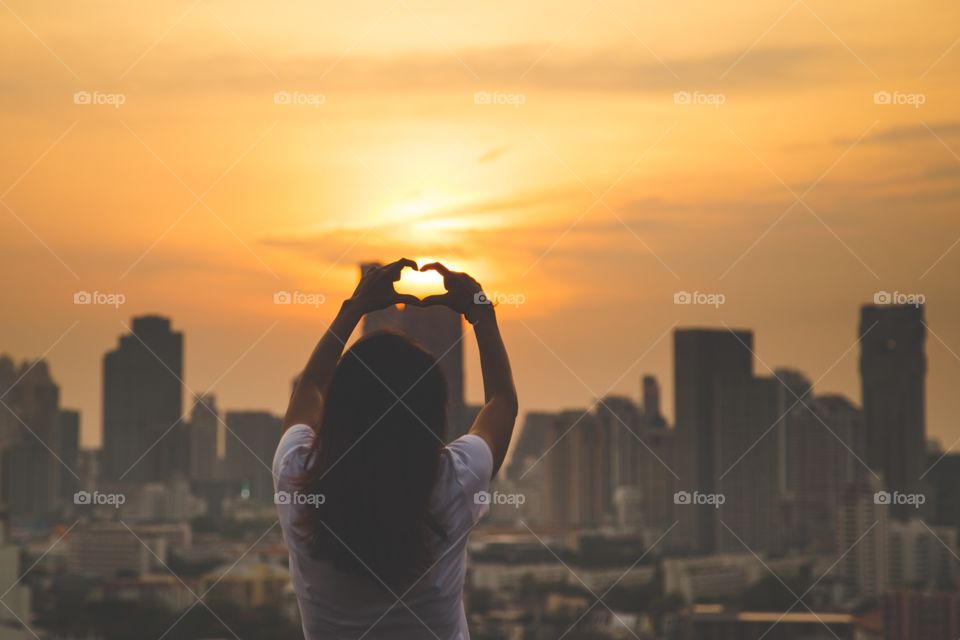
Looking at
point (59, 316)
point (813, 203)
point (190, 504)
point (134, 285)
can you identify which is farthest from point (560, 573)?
point (59, 316)

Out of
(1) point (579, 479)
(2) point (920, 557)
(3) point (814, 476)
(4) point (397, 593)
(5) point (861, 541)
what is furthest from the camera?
(3) point (814, 476)

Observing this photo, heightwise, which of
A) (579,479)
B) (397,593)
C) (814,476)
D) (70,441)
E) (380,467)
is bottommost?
(397,593)

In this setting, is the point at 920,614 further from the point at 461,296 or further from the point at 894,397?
the point at 461,296

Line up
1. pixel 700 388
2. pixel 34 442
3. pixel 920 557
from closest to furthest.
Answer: pixel 34 442
pixel 920 557
pixel 700 388

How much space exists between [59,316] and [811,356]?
744 centimetres

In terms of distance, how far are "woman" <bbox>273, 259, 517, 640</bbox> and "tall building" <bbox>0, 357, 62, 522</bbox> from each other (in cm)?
705

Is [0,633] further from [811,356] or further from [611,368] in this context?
[811,356]

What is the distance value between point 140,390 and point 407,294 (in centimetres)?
828

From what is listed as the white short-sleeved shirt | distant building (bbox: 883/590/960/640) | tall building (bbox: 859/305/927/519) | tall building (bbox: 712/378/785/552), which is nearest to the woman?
the white short-sleeved shirt

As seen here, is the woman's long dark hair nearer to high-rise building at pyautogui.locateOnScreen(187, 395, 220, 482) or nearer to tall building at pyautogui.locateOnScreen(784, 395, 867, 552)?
high-rise building at pyautogui.locateOnScreen(187, 395, 220, 482)

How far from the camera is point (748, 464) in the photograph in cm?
1587

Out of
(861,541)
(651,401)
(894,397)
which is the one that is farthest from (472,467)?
(861,541)

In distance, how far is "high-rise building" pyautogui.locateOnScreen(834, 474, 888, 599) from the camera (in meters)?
12.7

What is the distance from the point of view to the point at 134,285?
7.95 m
